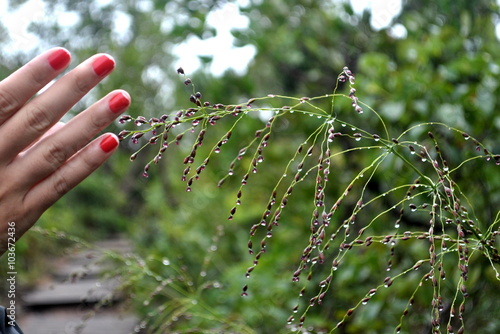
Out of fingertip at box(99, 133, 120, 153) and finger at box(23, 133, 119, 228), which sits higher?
fingertip at box(99, 133, 120, 153)

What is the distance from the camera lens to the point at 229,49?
2510 mm

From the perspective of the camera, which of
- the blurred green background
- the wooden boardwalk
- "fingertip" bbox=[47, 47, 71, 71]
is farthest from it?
the wooden boardwalk

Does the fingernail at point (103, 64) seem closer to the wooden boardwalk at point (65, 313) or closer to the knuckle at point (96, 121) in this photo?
the knuckle at point (96, 121)

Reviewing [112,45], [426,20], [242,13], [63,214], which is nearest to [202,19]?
[242,13]

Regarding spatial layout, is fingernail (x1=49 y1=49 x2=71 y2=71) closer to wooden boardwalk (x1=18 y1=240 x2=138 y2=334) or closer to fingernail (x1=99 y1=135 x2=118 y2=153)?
fingernail (x1=99 y1=135 x2=118 y2=153)

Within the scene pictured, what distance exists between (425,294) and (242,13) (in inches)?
53.2

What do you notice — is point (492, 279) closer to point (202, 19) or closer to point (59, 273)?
point (202, 19)

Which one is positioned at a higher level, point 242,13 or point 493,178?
point 242,13

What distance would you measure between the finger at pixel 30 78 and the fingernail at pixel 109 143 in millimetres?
117

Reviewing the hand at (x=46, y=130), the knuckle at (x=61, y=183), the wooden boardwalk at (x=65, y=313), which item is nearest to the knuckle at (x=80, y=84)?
the hand at (x=46, y=130)

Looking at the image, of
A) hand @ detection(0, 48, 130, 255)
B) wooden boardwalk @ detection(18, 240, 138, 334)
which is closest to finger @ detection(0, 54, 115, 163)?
hand @ detection(0, 48, 130, 255)

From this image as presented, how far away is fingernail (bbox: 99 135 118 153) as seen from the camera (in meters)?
0.86

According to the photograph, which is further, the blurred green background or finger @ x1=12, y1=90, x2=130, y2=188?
the blurred green background

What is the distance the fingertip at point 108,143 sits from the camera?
0.86 metres
